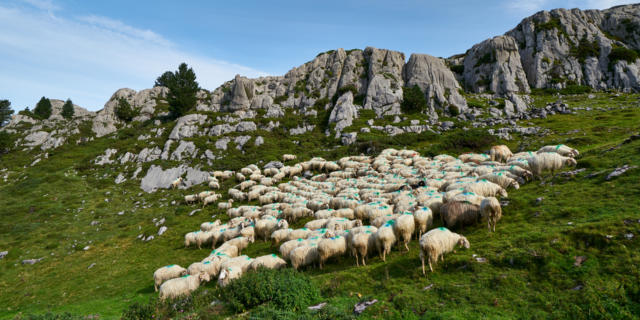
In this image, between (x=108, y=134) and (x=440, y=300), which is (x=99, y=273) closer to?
(x=440, y=300)

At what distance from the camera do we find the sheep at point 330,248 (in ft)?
51.6

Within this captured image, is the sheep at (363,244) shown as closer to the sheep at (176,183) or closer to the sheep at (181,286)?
the sheep at (181,286)

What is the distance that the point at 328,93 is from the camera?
95312 millimetres

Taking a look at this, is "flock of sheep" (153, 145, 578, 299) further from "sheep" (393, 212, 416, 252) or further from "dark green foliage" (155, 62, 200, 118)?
"dark green foliage" (155, 62, 200, 118)

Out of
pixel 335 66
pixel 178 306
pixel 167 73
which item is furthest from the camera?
pixel 167 73

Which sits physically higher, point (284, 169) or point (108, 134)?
point (108, 134)

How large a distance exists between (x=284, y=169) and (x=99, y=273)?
27.5 meters

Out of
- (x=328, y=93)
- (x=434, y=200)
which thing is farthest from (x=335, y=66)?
(x=434, y=200)

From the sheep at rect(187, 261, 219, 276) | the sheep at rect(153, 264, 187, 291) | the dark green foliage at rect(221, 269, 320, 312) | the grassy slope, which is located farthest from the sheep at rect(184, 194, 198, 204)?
the dark green foliage at rect(221, 269, 320, 312)

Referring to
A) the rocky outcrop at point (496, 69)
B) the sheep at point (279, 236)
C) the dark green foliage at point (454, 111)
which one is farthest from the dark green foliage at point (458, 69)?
the sheep at point (279, 236)

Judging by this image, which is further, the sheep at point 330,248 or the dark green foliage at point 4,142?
the dark green foliage at point 4,142

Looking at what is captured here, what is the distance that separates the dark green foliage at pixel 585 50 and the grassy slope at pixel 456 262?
9058 centimetres

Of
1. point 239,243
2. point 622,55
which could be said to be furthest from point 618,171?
point 622,55

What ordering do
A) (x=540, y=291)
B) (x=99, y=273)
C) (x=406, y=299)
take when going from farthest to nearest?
(x=99, y=273)
(x=406, y=299)
(x=540, y=291)
